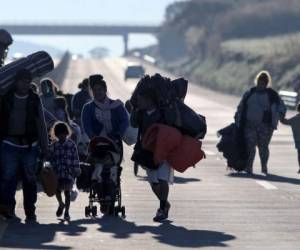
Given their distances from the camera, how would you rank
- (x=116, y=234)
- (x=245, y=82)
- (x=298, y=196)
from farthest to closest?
(x=245, y=82) < (x=298, y=196) < (x=116, y=234)

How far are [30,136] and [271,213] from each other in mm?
3000

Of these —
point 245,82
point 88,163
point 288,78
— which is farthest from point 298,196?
point 245,82

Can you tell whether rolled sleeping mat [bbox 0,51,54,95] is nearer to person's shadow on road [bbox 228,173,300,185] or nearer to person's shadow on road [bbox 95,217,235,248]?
person's shadow on road [bbox 95,217,235,248]

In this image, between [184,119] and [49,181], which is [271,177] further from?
[49,181]

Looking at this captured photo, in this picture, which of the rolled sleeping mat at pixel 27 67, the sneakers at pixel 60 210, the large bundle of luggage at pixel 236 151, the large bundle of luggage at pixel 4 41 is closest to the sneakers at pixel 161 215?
the sneakers at pixel 60 210

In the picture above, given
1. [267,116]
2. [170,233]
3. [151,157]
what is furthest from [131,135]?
[267,116]

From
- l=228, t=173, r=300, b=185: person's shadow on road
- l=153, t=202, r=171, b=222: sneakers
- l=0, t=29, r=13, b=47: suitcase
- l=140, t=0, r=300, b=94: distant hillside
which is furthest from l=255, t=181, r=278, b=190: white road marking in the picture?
l=140, t=0, r=300, b=94: distant hillside

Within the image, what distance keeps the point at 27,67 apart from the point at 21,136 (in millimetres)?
955

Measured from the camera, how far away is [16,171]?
51.9ft

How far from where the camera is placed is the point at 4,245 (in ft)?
44.2

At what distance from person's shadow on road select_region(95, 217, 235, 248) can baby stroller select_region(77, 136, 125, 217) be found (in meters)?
0.43

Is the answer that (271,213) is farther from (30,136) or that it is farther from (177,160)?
(30,136)

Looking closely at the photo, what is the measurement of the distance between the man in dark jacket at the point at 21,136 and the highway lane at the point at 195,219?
53cm

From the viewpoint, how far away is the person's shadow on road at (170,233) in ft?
45.4
